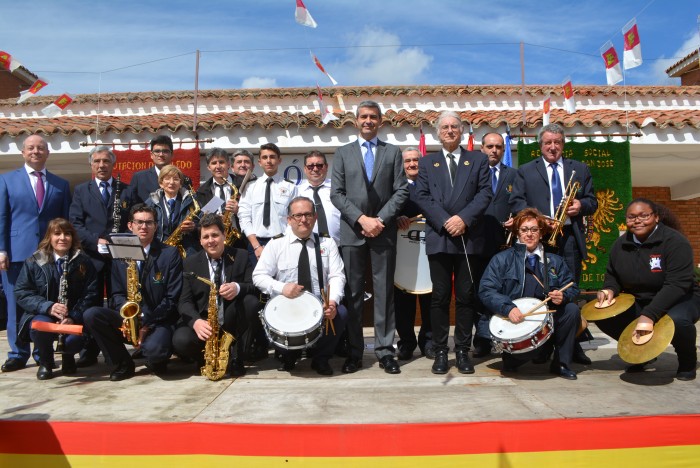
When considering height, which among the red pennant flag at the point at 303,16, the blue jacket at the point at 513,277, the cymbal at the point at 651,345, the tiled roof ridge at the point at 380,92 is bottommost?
the cymbal at the point at 651,345

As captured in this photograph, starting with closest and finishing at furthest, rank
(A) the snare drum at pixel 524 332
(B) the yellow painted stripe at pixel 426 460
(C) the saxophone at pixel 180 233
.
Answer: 1. (B) the yellow painted stripe at pixel 426 460
2. (A) the snare drum at pixel 524 332
3. (C) the saxophone at pixel 180 233

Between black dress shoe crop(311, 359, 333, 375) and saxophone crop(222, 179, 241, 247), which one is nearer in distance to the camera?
black dress shoe crop(311, 359, 333, 375)

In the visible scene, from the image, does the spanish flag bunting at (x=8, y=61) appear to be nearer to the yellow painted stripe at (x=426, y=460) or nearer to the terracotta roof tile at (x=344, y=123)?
the terracotta roof tile at (x=344, y=123)

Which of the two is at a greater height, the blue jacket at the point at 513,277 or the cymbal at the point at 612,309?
the blue jacket at the point at 513,277

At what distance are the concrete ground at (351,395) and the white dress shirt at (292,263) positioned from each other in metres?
0.76

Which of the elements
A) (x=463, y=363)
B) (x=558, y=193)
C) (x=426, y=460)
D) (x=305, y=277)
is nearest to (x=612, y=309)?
(x=558, y=193)

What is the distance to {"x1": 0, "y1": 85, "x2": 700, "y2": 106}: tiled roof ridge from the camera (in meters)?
11.7

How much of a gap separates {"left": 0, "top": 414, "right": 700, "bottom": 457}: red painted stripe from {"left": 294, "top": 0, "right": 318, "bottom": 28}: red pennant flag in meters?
4.72

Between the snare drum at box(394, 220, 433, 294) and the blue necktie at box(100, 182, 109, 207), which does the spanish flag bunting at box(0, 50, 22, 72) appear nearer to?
the blue necktie at box(100, 182, 109, 207)

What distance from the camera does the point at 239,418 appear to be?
3.47m

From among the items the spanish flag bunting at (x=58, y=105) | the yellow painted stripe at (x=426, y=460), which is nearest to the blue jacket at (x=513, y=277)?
the yellow painted stripe at (x=426, y=460)

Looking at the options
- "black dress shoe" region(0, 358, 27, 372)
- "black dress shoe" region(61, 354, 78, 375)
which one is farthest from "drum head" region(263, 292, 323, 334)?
"black dress shoe" region(0, 358, 27, 372)

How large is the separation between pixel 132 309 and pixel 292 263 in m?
1.27

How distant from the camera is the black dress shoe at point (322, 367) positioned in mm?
4671
